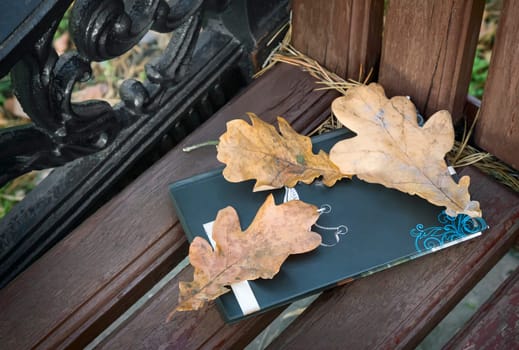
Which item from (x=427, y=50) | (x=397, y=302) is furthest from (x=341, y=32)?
(x=397, y=302)

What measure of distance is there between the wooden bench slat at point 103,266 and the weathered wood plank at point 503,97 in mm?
328

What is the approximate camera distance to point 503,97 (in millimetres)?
1155

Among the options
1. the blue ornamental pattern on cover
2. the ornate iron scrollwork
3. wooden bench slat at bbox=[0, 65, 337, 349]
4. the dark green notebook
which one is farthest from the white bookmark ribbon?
the ornate iron scrollwork

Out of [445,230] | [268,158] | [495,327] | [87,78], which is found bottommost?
[495,327]

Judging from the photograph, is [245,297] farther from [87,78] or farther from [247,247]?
[87,78]

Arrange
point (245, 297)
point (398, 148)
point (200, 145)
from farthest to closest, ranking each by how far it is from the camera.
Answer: point (200, 145)
point (398, 148)
point (245, 297)

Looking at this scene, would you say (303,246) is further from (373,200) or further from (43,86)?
(43,86)

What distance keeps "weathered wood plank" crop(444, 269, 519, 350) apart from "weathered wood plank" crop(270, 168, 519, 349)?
0.14 feet

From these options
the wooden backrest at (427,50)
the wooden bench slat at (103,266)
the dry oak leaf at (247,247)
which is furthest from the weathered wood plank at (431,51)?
the dry oak leaf at (247,247)

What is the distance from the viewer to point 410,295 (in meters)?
1.08

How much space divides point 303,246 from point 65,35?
1.65 metres

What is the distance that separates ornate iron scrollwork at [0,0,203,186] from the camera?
1.15 metres

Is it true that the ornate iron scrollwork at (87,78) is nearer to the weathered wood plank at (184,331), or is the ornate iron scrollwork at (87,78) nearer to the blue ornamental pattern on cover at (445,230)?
the weathered wood plank at (184,331)

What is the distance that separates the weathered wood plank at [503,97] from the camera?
107 centimetres
